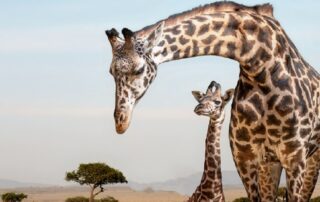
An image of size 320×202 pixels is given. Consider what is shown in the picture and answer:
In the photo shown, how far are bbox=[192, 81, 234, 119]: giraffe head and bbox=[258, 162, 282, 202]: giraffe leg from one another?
377cm

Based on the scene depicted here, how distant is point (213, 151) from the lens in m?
13.5

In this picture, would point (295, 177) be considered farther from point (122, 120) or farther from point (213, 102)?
point (213, 102)

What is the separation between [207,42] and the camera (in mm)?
7770

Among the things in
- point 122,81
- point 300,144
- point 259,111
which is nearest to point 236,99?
point 259,111

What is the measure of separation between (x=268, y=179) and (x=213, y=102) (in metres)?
4.13

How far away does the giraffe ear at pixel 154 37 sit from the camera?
7.12 m

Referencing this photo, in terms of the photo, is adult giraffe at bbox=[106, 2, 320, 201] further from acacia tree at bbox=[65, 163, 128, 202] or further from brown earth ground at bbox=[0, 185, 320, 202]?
brown earth ground at bbox=[0, 185, 320, 202]

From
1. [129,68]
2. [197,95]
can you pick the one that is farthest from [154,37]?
[197,95]

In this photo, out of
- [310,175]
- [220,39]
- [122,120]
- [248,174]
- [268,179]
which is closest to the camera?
[122,120]

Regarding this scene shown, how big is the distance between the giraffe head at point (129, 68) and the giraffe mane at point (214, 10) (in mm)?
209

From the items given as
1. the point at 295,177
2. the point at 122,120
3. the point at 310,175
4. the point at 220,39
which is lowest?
the point at 295,177

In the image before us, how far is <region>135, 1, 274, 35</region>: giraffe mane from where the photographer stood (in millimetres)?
7680

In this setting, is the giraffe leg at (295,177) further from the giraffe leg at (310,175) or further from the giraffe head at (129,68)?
the giraffe head at (129,68)

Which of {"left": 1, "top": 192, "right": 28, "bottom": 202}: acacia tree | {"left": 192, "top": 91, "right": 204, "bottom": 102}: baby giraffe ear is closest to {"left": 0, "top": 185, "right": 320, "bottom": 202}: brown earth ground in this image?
{"left": 1, "top": 192, "right": 28, "bottom": 202}: acacia tree
